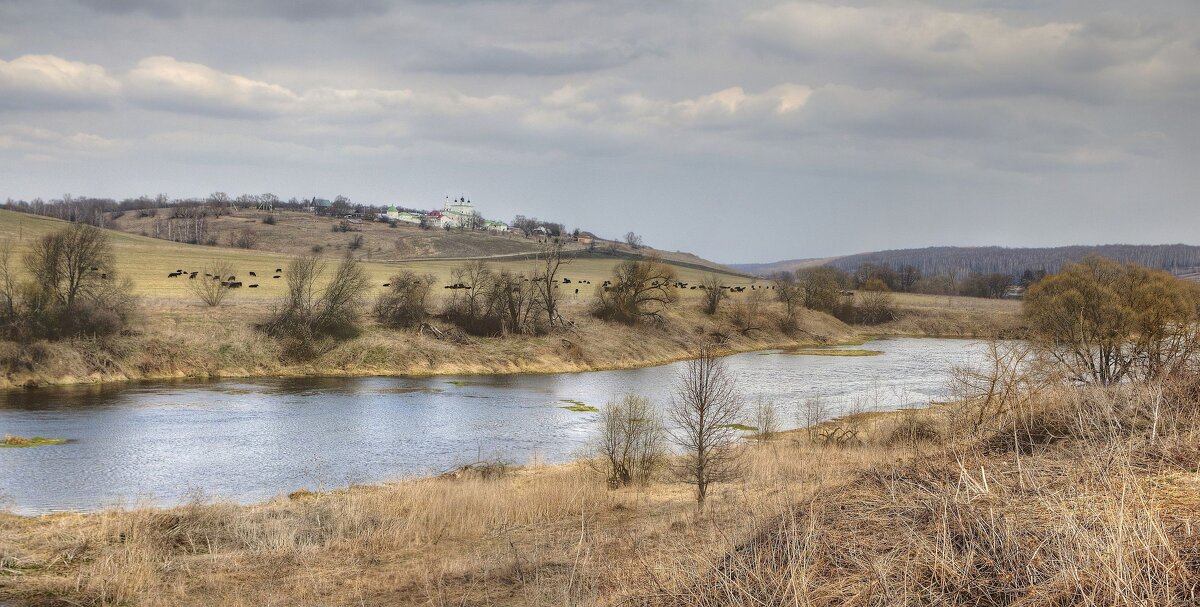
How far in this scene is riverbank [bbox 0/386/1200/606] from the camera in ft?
18.6

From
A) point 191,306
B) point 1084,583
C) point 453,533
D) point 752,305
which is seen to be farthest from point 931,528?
point 752,305

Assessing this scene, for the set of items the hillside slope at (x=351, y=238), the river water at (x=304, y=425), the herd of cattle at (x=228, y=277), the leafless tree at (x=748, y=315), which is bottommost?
the river water at (x=304, y=425)

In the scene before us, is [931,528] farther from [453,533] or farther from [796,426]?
[796,426]

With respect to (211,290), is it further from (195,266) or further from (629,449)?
(629,449)

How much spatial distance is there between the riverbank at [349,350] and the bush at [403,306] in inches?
54.7

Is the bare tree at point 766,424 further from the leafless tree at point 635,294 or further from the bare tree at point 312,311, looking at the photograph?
the leafless tree at point 635,294

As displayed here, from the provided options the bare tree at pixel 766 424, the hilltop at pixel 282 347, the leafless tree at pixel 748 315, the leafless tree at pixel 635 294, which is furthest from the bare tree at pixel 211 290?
the leafless tree at pixel 748 315

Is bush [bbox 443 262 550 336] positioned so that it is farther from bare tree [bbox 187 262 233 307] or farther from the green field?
bare tree [bbox 187 262 233 307]

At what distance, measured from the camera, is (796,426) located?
113ft

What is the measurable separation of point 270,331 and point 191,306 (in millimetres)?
6104

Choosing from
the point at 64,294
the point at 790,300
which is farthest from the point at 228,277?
the point at 790,300

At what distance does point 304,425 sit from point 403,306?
24.5m

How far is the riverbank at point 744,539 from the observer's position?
18.6 feet

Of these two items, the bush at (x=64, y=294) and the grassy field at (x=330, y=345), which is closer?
the bush at (x=64, y=294)
